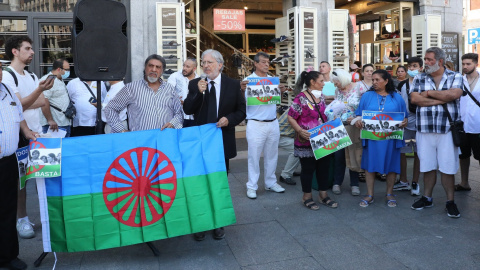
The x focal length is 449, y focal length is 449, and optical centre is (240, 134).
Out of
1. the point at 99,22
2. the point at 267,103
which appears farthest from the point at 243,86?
the point at 99,22

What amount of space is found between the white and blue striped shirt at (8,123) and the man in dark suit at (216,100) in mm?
1773

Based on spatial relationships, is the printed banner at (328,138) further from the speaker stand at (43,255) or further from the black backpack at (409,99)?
the speaker stand at (43,255)

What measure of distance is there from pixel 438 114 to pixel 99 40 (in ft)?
12.8

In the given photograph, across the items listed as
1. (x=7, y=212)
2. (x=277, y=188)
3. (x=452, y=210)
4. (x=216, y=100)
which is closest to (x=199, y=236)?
(x=216, y=100)

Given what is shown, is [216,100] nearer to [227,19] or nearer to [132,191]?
[132,191]

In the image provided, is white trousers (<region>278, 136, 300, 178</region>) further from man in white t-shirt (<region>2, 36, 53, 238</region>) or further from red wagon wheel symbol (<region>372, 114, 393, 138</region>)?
man in white t-shirt (<region>2, 36, 53, 238</region>)

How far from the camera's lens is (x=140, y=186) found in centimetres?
410

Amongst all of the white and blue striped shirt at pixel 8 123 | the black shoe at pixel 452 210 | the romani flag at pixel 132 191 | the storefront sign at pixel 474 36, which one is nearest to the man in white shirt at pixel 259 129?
the romani flag at pixel 132 191

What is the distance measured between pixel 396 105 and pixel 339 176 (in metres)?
1.35

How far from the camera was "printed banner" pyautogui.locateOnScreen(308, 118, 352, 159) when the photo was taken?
5.34 meters

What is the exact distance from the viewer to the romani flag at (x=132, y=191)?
12.9ft

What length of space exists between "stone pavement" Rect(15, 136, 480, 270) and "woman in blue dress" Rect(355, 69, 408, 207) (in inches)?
17.3

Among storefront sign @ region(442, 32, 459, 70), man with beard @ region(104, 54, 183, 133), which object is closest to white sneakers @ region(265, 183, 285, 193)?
man with beard @ region(104, 54, 183, 133)

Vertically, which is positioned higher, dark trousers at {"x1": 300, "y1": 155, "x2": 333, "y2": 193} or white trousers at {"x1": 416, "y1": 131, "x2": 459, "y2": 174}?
white trousers at {"x1": 416, "y1": 131, "x2": 459, "y2": 174}
